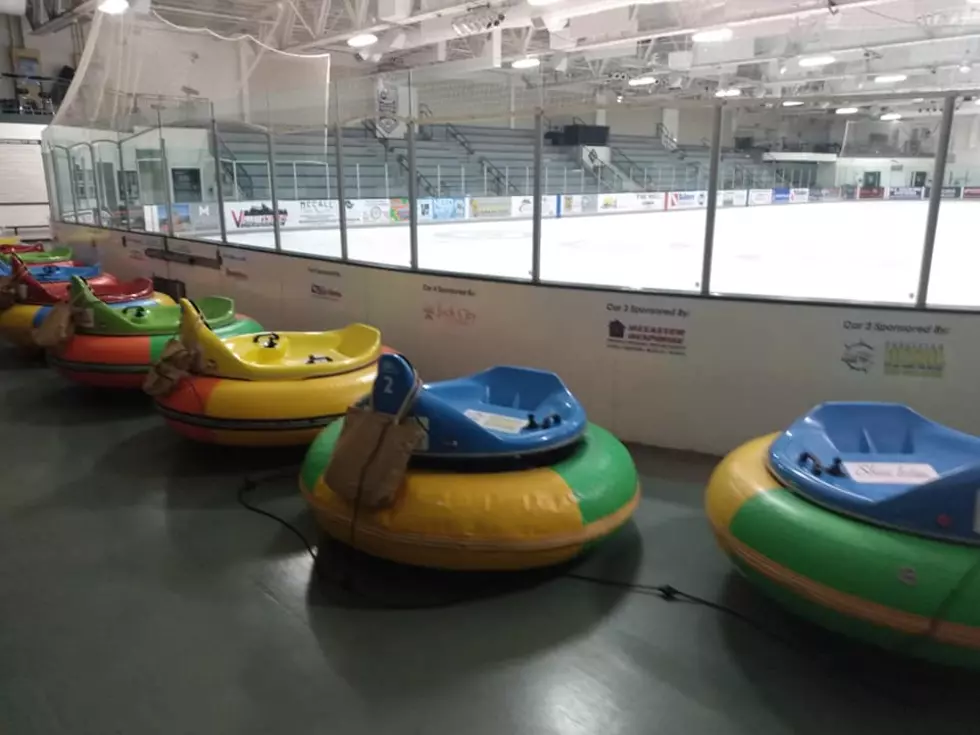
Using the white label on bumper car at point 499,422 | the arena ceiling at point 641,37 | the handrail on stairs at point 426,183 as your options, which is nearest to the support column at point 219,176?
the handrail on stairs at point 426,183

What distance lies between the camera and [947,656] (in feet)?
6.74

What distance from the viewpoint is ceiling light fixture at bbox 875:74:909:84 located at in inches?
691

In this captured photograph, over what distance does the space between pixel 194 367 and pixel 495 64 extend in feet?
33.6

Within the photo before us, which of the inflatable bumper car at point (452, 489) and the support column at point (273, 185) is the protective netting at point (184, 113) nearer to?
the support column at point (273, 185)

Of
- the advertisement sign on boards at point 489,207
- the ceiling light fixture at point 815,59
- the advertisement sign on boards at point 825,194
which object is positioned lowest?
the advertisement sign on boards at point 489,207

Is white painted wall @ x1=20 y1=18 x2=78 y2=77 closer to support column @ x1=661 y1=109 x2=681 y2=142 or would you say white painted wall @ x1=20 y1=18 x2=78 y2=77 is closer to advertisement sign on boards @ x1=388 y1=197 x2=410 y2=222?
advertisement sign on boards @ x1=388 y1=197 x2=410 y2=222

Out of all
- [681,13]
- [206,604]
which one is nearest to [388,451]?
[206,604]

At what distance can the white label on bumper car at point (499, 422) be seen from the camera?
3.17m

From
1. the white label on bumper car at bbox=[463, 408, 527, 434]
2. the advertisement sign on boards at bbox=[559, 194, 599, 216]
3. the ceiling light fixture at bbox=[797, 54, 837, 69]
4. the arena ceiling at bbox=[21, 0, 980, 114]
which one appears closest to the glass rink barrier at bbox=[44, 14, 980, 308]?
the advertisement sign on boards at bbox=[559, 194, 599, 216]

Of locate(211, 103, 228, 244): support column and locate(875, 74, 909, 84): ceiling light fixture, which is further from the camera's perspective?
locate(875, 74, 909, 84): ceiling light fixture

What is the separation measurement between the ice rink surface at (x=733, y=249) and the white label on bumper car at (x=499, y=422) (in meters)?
1.43

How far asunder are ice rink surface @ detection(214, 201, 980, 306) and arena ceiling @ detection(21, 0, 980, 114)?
1.96m

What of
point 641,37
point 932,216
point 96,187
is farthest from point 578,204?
point 932,216

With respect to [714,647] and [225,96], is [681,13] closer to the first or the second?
[225,96]
